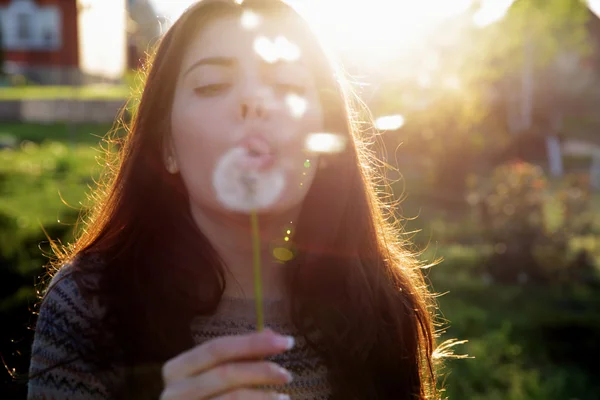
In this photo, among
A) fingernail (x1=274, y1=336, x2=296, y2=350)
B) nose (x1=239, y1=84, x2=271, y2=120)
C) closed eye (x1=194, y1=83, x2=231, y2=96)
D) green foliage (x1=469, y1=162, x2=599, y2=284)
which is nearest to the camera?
fingernail (x1=274, y1=336, x2=296, y2=350)

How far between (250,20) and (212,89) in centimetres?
18

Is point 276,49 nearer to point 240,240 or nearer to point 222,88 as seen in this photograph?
point 222,88

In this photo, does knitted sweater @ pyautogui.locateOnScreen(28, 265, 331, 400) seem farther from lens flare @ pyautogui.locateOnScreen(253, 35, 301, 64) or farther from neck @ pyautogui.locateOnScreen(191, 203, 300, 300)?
lens flare @ pyautogui.locateOnScreen(253, 35, 301, 64)

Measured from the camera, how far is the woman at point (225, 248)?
151cm

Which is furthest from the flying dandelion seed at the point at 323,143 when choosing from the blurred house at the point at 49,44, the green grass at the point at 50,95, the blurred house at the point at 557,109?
the blurred house at the point at 49,44

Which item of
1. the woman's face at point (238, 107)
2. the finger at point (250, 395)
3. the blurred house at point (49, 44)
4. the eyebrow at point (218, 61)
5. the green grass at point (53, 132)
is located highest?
the blurred house at point (49, 44)

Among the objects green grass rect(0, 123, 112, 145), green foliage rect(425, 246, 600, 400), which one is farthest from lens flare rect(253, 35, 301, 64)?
green grass rect(0, 123, 112, 145)

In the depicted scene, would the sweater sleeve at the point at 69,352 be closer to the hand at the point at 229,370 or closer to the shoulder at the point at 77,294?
the shoulder at the point at 77,294


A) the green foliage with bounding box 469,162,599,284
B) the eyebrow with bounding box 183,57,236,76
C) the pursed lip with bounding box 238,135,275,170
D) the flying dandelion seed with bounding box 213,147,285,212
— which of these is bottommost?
the green foliage with bounding box 469,162,599,284

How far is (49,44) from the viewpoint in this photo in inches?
1556

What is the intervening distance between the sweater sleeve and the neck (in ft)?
1.03

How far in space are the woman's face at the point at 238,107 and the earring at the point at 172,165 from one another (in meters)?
0.09

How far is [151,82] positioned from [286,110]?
546 mm

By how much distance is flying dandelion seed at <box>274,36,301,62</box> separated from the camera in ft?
4.66
